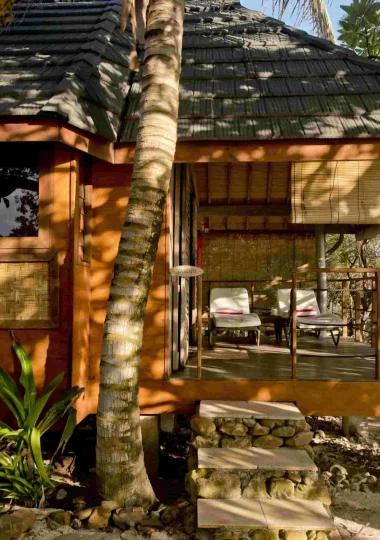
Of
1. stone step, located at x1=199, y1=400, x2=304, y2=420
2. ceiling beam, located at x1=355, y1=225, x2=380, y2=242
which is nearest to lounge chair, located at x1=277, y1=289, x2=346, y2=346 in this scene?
ceiling beam, located at x1=355, y1=225, x2=380, y2=242

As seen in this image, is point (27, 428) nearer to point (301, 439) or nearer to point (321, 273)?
point (301, 439)

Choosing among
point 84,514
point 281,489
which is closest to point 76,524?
point 84,514

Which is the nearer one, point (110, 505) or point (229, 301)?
point (110, 505)

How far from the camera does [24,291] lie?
170 inches

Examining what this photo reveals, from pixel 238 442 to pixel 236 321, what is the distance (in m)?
3.02

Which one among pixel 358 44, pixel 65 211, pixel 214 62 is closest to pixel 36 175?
pixel 65 211

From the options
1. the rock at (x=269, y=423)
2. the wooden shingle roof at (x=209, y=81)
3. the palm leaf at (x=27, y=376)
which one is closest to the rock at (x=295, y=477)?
the rock at (x=269, y=423)

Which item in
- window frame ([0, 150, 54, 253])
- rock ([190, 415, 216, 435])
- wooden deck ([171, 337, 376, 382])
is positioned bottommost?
rock ([190, 415, 216, 435])

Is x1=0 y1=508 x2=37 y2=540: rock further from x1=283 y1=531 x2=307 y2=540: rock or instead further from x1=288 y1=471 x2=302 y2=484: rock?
x1=288 y1=471 x2=302 y2=484: rock

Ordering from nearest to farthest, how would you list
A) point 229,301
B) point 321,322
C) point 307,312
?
point 321,322
point 229,301
point 307,312

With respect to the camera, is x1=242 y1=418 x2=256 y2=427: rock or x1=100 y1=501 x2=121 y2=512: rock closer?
x1=100 y1=501 x2=121 y2=512: rock

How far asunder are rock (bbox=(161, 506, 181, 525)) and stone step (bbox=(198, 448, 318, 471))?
35cm

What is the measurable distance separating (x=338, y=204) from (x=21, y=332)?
3308mm

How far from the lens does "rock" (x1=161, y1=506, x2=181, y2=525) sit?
11.3ft
